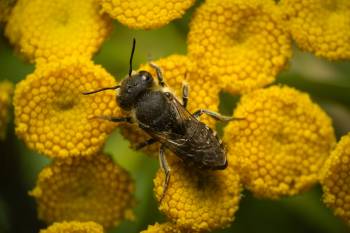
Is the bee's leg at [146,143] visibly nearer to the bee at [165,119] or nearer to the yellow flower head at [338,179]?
the bee at [165,119]

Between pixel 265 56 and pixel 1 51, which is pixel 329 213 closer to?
pixel 265 56

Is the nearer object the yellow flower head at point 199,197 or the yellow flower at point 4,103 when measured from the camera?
the yellow flower head at point 199,197

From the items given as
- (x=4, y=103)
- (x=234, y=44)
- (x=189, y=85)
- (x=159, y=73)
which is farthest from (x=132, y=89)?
(x=4, y=103)

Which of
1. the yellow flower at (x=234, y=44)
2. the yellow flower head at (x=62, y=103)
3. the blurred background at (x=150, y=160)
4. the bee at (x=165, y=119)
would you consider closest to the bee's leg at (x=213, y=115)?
the bee at (x=165, y=119)

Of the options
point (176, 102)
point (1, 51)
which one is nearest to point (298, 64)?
point (176, 102)

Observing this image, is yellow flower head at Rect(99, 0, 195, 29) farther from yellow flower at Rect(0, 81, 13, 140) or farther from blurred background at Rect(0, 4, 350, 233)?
yellow flower at Rect(0, 81, 13, 140)

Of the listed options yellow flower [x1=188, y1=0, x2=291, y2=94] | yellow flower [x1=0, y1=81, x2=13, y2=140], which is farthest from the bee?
yellow flower [x1=0, y1=81, x2=13, y2=140]

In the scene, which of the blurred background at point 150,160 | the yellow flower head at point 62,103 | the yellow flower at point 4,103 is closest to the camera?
the yellow flower head at point 62,103
